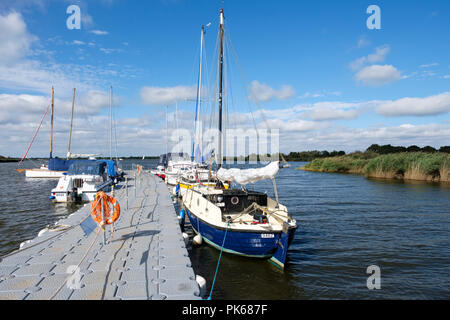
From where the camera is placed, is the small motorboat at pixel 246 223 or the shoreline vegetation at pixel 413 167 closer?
the small motorboat at pixel 246 223

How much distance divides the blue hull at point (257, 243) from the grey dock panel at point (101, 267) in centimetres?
195

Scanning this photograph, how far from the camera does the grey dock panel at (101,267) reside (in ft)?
18.3

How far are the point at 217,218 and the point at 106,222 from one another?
4.32 metres

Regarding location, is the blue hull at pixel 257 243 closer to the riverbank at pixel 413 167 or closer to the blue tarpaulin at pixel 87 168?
the blue tarpaulin at pixel 87 168

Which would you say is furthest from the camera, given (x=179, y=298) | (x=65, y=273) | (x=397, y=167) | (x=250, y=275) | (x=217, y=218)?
(x=397, y=167)

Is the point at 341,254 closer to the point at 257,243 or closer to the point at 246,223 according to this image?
the point at 257,243

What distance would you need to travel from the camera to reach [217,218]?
11375 mm

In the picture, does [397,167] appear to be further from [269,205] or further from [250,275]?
[250,275]

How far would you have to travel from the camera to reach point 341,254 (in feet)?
40.7

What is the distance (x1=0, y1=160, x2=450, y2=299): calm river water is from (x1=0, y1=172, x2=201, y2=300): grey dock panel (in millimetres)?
2503

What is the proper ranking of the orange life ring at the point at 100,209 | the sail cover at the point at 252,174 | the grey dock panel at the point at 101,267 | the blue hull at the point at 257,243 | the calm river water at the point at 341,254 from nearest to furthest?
1. the grey dock panel at the point at 101,267
2. the orange life ring at the point at 100,209
3. the calm river water at the point at 341,254
4. the blue hull at the point at 257,243
5. the sail cover at the point at 252,174

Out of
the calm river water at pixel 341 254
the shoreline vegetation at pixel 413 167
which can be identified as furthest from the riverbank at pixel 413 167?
the calm river water at pixel 341 254

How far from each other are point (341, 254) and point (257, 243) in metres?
4.81
